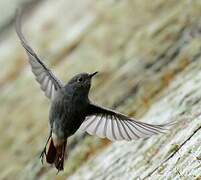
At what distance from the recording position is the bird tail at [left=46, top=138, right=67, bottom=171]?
806 centimetres

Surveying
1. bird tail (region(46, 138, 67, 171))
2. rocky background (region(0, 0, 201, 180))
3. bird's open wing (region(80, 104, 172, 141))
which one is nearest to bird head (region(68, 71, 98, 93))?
bird's open wing (region(80, 104, 172, 141))

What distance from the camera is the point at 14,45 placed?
15.7 metres

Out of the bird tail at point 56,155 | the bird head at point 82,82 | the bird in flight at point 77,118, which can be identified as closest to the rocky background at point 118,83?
the bird in flight at point 77,118

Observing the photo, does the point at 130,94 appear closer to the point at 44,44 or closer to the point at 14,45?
the point at 44,44

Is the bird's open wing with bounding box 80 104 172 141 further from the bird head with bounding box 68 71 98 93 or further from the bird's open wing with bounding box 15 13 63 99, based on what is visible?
the bird's open wing with bounding box 15 13 63 99

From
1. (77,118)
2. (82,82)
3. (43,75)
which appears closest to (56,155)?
(77,118)

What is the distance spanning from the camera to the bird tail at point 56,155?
8.06m

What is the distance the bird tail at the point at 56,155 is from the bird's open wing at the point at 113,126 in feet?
1.50

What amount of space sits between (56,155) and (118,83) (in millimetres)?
3252

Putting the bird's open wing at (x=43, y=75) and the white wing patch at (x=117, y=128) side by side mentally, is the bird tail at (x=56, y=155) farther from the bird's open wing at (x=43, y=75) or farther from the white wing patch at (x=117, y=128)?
the bird's open wing at (x=43, y=75)

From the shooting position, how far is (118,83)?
438 inches

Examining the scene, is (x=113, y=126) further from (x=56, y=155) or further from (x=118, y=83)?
(x=118, y=83)

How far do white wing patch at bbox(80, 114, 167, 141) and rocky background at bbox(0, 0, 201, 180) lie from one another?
1.34 ft

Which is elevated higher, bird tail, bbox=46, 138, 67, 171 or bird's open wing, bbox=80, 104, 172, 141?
bird tail, bbox=46, 138, 67, 171
